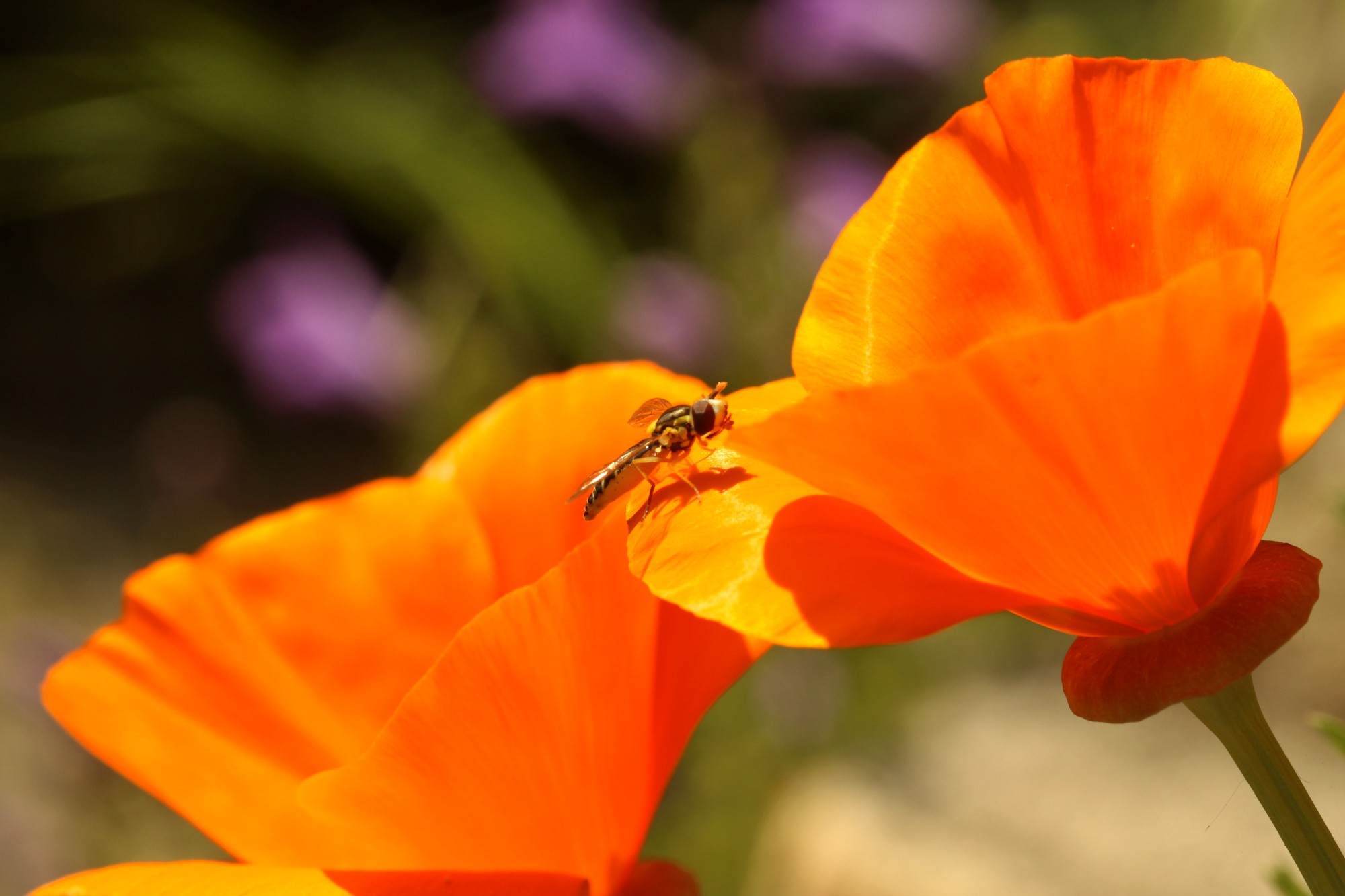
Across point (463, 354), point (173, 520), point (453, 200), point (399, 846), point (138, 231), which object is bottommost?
point (399, 846)

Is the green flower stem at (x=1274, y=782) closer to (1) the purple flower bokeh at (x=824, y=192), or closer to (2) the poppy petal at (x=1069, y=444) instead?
(2) the poppy petal at (x=1069, y=444)

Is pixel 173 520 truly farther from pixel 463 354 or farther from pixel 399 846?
pixel 399 846

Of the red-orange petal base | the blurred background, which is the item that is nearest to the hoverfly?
the red-orange petal base

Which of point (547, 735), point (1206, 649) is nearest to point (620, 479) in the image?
point (547, 735)

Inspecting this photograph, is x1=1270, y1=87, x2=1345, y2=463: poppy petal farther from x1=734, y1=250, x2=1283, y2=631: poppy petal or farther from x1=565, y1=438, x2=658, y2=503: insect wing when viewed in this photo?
x1=565, y1=438, x2=658, y2=503: insect wing

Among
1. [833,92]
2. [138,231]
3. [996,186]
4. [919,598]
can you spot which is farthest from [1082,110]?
[138,231]

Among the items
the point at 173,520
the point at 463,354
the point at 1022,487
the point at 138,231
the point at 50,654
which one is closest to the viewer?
the point at 1022,487

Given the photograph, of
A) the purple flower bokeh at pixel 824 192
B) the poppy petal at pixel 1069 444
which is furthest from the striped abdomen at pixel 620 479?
the purple flower bokeh at pixel 824 192
